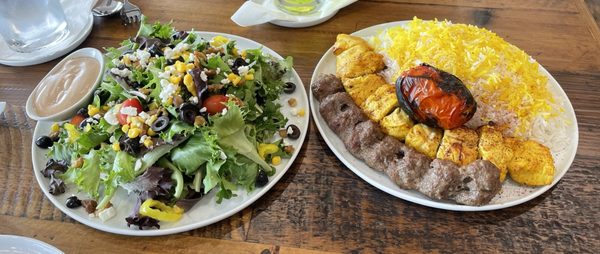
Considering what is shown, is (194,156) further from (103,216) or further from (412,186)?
(412,186)

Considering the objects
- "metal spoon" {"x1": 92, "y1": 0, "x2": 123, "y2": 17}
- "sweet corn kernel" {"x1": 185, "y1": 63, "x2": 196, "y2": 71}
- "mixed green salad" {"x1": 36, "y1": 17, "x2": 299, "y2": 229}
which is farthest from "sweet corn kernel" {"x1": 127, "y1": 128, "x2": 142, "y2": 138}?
"metal spoon" {"x1": 92, "y1": 0, "x2": 123, "y2": 17}

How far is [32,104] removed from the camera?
219 centimetres

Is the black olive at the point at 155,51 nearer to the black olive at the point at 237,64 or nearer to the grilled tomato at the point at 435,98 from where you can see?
the black olive at the point at 237,64

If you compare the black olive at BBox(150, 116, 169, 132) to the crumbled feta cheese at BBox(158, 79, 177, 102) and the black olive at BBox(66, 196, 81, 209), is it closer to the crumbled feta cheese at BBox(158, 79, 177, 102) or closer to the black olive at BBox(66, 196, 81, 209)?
the crumbled feta cheese at BBox(158, 79, 177, 102)

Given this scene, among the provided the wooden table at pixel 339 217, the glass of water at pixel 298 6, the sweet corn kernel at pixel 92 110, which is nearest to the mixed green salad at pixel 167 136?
the sweet corn kernel at pixel 92 110

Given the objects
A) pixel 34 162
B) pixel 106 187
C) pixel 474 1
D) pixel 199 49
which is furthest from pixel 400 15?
pixel 34 162

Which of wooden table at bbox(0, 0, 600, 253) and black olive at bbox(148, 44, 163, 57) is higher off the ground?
black olive at bbox(148, 44, 163, 57)

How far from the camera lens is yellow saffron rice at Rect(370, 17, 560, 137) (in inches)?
82.9

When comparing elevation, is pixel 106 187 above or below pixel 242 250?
above

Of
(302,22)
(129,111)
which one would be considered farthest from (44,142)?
(302,22)

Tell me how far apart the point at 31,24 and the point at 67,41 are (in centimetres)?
22

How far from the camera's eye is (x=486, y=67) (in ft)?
7.08

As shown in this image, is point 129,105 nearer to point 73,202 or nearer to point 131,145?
point 131,145

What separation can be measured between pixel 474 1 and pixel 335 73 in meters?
1.28
